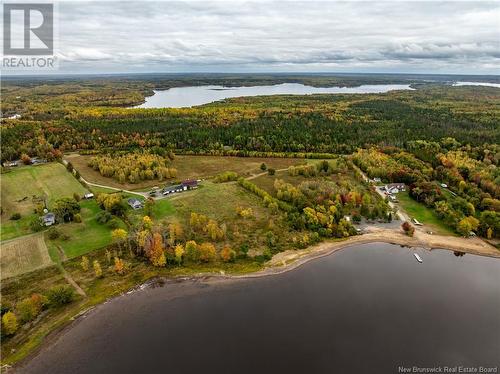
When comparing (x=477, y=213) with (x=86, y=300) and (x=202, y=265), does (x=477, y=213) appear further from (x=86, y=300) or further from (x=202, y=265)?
(x=86, y=300)

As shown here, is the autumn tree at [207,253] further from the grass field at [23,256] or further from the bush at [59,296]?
the grass field at [23,256]

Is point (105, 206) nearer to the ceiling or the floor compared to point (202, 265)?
nearer to the ceiling

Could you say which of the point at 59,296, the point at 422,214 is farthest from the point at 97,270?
the point at 422,214

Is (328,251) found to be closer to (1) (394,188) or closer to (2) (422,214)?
(2) (422,214)

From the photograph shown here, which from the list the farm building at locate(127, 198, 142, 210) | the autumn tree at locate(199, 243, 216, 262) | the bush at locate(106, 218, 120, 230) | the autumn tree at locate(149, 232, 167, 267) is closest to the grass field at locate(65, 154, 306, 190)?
the farm building at locate(127, 198, 142, 210)

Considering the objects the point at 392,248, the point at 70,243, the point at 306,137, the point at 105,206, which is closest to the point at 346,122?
the point at 306,137

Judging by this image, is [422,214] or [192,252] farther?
[422,214]
